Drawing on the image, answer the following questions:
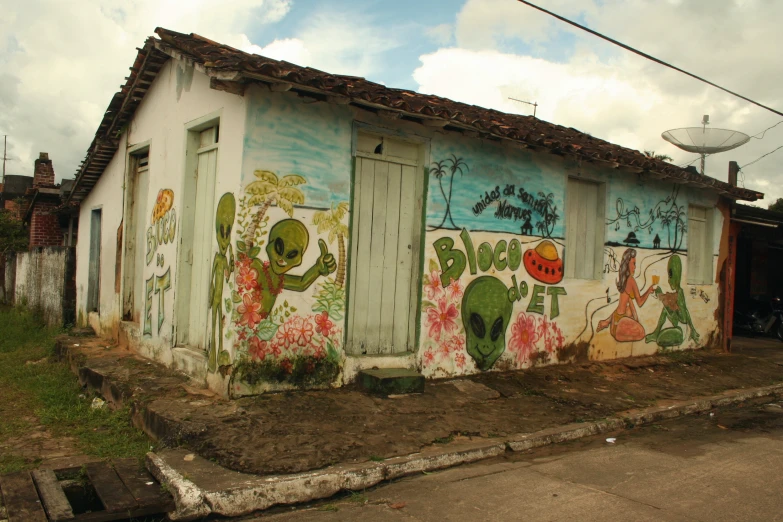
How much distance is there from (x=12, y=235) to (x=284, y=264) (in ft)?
57.9

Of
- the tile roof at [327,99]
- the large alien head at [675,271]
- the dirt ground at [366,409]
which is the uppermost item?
the tile roof at [327,99]

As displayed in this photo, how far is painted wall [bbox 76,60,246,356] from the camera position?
20.7ft

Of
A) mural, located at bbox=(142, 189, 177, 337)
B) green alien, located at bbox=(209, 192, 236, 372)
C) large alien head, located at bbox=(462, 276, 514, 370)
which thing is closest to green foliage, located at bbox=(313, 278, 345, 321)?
green alien, located at bbox=(209, 192, 236, 372)

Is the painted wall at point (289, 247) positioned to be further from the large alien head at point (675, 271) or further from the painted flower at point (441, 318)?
the large alien head at point (675, 271)

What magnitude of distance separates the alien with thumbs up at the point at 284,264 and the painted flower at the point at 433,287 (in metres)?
1.46

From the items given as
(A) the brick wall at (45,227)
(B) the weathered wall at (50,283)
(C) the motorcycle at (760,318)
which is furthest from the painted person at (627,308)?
(A) the brick wall at (45,227)

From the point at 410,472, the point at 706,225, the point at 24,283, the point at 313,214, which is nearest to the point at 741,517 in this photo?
the point at 410,472

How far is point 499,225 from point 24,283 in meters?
12.5

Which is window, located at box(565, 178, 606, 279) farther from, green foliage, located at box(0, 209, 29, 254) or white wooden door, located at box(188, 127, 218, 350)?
green foliage, located at box(0, 209, 29, 254)

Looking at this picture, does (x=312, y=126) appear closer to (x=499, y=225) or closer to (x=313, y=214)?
(x=313, y=214)

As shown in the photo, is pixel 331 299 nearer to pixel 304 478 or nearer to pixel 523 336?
pixel 304 478

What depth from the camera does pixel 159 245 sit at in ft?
25.6

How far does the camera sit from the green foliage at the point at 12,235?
1966 centimetres

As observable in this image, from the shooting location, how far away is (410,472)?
492cm
